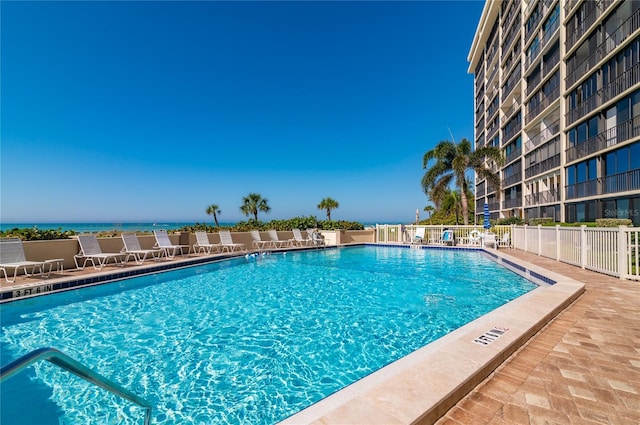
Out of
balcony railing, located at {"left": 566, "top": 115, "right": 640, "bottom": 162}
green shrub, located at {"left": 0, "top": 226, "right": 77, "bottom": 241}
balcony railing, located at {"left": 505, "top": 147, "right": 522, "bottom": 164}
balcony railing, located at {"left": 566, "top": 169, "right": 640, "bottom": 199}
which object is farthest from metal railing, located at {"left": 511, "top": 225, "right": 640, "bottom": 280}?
balcony railing, located at {"left": 505, "top": 147, "right": 522, "bottom": 164}

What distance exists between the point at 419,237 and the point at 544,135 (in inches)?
490

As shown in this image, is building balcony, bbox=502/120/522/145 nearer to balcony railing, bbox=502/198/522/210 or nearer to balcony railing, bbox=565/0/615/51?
balcony railing, bbox=502/198/522/210

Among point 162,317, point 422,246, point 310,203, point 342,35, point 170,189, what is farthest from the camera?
point 170,189

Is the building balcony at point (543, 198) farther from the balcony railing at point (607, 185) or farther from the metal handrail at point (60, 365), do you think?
the metal handrail at point (60, 365)

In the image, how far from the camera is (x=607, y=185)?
14.1 metres

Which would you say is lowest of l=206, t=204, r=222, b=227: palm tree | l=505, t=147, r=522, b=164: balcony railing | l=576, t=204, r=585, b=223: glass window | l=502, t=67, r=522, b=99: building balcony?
l=576, t=204, r=585, b=223: glass window

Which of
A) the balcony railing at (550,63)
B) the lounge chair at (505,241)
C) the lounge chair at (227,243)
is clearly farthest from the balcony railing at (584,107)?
the lounge chair at (227,243)

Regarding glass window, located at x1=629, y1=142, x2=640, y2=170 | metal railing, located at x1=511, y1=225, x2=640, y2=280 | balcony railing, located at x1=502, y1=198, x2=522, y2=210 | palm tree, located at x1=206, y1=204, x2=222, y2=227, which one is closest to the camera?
metal railing, located at x1=511, y1=225, x2=640, y2=280

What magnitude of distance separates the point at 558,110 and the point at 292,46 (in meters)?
18.3

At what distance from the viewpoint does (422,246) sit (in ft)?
54.1

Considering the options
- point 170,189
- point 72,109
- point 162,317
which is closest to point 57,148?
point 72,109

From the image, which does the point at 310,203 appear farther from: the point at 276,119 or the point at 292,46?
the point at 292,46

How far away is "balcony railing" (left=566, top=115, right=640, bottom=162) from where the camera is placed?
496 inches

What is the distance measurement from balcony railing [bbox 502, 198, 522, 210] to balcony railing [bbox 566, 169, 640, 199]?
7243 millimetres
